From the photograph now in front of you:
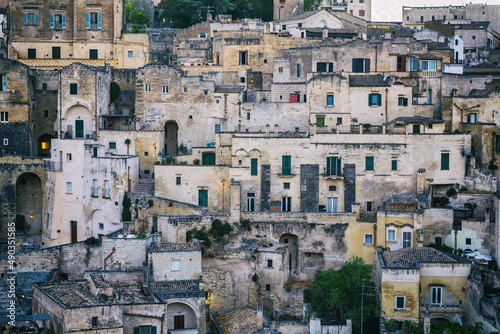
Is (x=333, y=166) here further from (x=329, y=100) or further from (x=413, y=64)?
(x=413, y=64)

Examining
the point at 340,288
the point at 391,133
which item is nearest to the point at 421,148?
the point at 391,133

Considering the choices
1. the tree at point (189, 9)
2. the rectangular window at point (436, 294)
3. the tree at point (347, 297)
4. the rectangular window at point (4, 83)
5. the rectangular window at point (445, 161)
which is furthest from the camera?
the tree at point (189, 9)

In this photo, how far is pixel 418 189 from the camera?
59.5 meters

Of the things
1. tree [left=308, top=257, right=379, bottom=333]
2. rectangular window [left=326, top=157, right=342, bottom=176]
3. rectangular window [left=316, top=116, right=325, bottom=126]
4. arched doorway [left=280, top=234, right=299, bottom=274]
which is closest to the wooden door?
tree [left=308, top=257, right=379, bottom=333]

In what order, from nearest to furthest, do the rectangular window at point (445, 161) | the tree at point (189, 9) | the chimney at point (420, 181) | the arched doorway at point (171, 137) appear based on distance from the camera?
1. the chimney at point (420, 181)
2. the rectangular window at point (445, 161)
3. the arched doorway at point (171, 137)
4. the tree at point (189, 9)

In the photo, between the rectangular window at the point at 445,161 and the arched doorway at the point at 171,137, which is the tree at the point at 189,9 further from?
the rectangular window at the point at 445,161

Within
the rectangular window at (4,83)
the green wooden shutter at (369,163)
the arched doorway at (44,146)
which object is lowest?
the green wooden shutter at (369,163)

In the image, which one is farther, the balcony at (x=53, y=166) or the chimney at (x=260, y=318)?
the balcony at (x=53, y=166)

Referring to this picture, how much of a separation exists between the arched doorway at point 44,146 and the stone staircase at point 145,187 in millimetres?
9262

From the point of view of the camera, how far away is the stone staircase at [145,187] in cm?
6138

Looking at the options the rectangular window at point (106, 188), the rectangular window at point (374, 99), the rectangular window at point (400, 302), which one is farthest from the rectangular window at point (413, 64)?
the rectangular window at point (106, 188)

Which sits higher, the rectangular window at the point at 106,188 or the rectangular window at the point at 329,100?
the rectangular window at the point at 329,100

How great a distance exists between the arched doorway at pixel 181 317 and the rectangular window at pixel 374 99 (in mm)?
19325

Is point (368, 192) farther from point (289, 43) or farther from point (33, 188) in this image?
point (33, 188)
